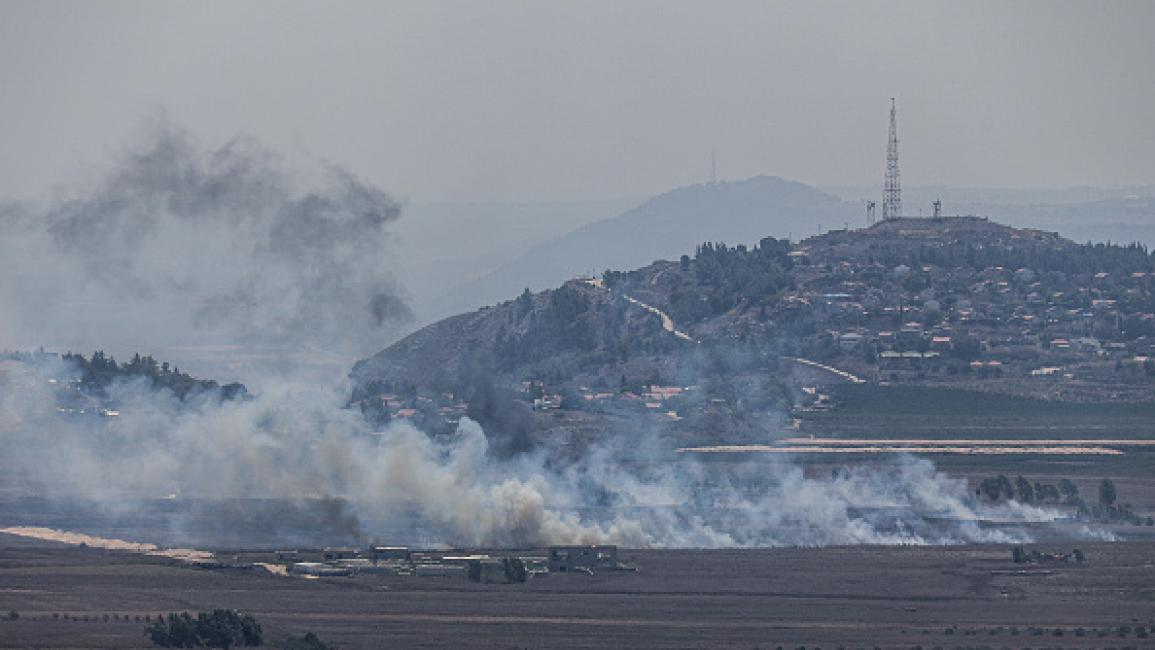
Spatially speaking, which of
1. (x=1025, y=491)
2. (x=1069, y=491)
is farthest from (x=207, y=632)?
(x=1069, y=491)

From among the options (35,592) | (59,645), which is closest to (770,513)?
(35,592)

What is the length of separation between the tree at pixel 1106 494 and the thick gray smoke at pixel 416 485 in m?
6.39

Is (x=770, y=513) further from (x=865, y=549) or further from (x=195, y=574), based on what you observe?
(x=195, y=574)

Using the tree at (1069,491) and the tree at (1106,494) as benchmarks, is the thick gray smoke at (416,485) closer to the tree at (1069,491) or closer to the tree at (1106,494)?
the tree at (1069,491)

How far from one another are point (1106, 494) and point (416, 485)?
48.4 meters

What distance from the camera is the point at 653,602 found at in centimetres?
13775

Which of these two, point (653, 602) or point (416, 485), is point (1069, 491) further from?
point (653, 602)

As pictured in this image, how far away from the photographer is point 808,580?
148 metres

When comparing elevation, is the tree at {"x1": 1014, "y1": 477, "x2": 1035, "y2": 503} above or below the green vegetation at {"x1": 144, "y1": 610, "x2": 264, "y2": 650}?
above

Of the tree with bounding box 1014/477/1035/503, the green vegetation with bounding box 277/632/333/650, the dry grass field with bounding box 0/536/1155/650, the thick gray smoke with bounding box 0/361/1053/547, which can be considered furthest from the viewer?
the tree with bounding box 1014/477/1035/503

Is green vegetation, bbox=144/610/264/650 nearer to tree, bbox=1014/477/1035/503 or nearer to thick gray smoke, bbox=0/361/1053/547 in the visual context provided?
thick gray smoke, bbox=0/361/1053/547

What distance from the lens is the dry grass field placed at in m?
126

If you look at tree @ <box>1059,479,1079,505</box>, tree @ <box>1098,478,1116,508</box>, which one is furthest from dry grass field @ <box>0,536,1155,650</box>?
tree @ <box>1059,479,1079,505</box>

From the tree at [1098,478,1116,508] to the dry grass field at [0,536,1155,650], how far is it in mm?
29392
